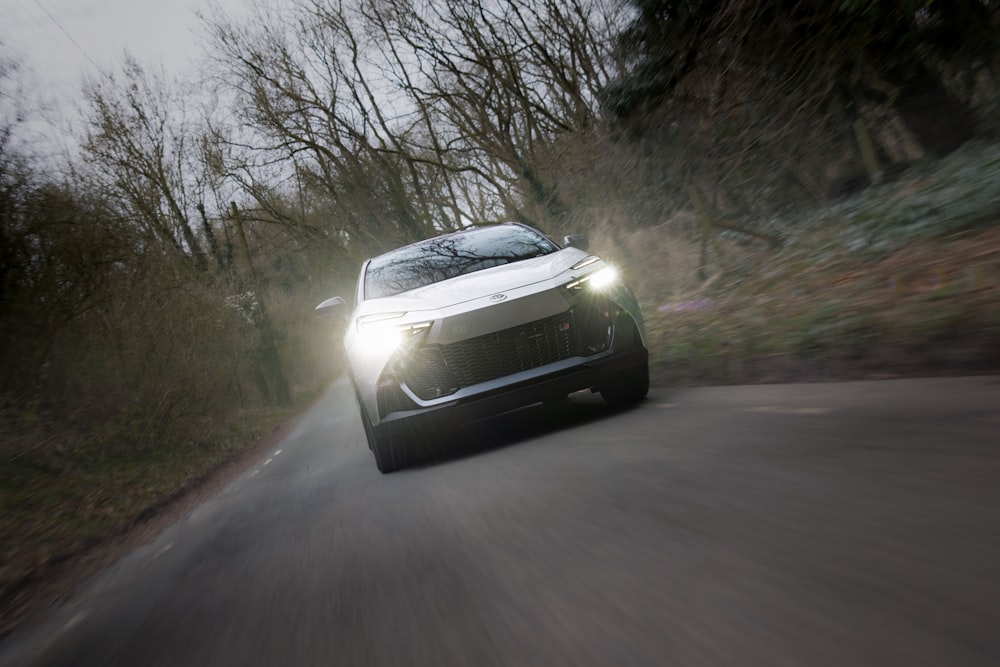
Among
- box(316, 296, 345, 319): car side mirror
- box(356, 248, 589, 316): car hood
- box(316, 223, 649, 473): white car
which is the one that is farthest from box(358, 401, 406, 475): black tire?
box(316, 296, 345, 319): car side mirror

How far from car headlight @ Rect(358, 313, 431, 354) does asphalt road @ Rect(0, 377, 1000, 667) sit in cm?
90

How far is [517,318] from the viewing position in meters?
4.98

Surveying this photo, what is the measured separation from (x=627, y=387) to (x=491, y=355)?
123cm

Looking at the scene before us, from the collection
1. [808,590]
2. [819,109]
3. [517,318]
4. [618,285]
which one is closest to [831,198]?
[819,109]

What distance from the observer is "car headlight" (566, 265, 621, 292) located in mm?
5160

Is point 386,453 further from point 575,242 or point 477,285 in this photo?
point 575,242

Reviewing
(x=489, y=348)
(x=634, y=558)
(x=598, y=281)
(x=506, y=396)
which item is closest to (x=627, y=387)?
(x=598, y=281)

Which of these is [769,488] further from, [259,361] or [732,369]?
[259,361]

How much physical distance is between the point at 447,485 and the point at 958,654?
327 cm

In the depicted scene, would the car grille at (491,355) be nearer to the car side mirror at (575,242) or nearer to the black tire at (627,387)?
the black tire at (627,387)

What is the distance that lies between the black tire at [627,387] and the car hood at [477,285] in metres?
0.91

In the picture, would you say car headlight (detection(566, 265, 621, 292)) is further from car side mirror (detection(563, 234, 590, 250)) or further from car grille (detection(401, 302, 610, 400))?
car side mirror (detection(563, 234, 590, 250))

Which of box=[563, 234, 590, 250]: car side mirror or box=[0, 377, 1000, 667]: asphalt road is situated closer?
box=[0, 377, 1000, 667]: asphalt road

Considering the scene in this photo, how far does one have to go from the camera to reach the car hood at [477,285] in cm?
522
